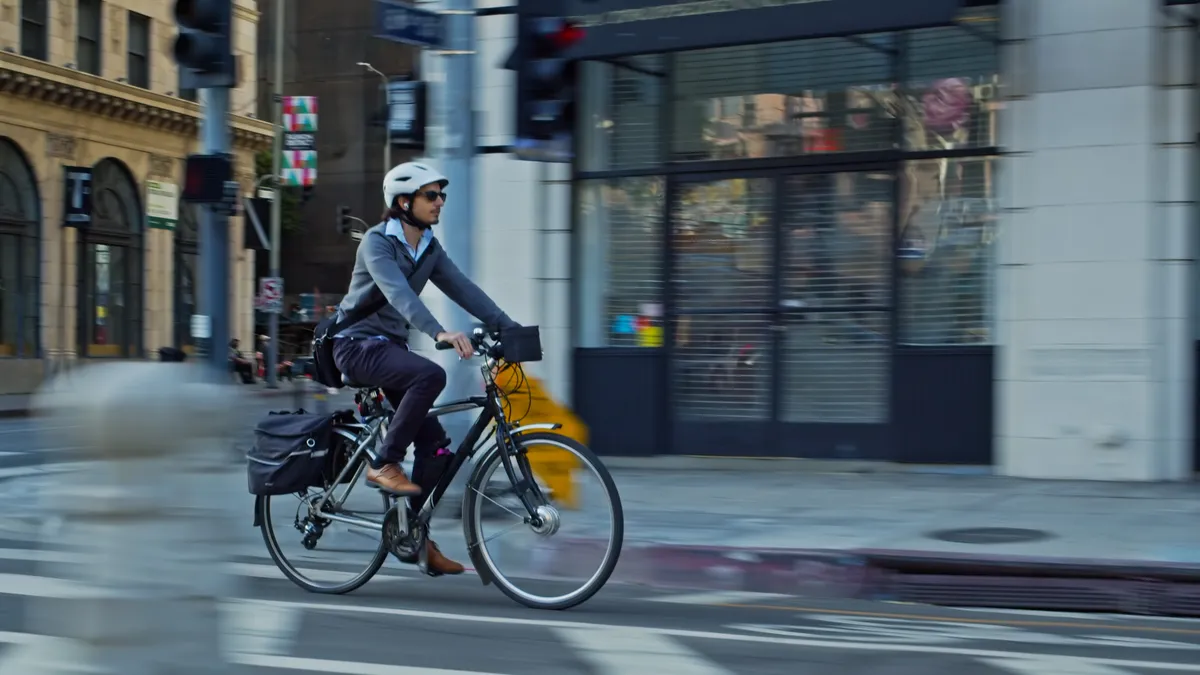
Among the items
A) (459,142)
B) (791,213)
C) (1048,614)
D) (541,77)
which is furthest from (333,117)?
(1048,614)

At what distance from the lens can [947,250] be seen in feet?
39.5

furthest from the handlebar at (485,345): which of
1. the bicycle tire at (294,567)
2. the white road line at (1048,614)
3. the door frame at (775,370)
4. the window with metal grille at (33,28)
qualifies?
the window with metal grille at (33,28)

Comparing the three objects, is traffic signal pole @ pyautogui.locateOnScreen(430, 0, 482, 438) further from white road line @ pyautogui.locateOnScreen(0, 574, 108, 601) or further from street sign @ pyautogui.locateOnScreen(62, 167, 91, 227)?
street sign @ pyautogui.locateOnScreen(62, 167, 91, 227)

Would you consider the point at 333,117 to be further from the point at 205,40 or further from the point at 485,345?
the point at 485,345


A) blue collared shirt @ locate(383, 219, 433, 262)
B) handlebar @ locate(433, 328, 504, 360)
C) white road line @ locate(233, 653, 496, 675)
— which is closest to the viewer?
white road line @ locate(233, 653, 496, 675)

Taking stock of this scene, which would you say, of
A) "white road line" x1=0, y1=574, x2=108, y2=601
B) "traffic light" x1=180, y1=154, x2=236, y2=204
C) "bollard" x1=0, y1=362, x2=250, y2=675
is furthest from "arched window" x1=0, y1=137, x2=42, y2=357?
"bollard" x1=0, y1=362, x2=250, y2=675

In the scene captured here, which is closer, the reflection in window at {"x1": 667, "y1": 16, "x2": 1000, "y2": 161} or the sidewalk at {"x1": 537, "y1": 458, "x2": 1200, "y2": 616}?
the sidewalk at {"x1": 537, "y1": 458, "x2": 1200, "y2": 616}

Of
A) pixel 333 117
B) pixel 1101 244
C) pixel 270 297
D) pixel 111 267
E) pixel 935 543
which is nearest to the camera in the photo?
pixel 935 543

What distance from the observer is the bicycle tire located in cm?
696

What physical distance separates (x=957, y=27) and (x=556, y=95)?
428 centimetres

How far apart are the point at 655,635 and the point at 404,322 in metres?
1.90

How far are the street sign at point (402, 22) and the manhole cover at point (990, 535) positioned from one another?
4.28 metres

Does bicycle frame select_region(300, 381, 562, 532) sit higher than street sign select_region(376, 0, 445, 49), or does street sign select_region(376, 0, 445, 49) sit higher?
street sign select_region(376, 0, 445, 49)

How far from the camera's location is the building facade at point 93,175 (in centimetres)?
3206
